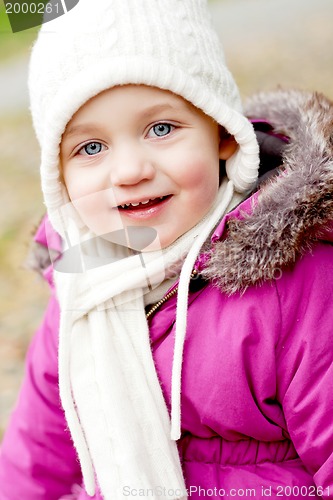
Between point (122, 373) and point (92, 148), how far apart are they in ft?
1.44

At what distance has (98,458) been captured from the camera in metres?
1.50

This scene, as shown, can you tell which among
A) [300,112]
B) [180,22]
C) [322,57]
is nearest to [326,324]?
[300,112]

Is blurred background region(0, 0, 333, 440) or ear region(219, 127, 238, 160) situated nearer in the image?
ear region(219, 127, 238, 160)

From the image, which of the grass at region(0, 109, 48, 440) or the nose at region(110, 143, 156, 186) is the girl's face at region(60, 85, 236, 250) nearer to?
the nose at region(110, 143, 156, 186)

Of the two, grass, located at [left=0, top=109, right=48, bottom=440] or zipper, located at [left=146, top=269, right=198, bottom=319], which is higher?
zipper, located at [left=146, top=269, right=198, bottom=319]

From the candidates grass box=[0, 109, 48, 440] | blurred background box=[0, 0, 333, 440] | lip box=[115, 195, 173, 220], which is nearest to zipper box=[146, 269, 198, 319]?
lip box=[115, 195, 173, 220]

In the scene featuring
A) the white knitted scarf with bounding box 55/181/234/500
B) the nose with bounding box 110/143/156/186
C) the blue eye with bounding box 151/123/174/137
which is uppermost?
the blue eye with bounding box 151/123/174/137

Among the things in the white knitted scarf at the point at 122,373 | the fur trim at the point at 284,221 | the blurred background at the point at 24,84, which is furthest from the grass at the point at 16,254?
the fur trim at the point at 284,221

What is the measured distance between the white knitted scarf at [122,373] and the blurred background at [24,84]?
38.6 inches

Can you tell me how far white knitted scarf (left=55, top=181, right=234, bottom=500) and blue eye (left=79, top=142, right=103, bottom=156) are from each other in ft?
0.73

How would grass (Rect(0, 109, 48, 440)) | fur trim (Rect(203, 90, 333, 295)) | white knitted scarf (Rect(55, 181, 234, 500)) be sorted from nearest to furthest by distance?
fur trim (Rect(203, 90, 333, 295)) → white knitted scarf (Rect(55, 181, 234, 500)) → grass (Rect(0, 109, 48, 440))

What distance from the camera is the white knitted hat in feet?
4.56

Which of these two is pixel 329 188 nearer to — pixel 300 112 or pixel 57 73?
pixel 300 112

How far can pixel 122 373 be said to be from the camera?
4.91 feet
